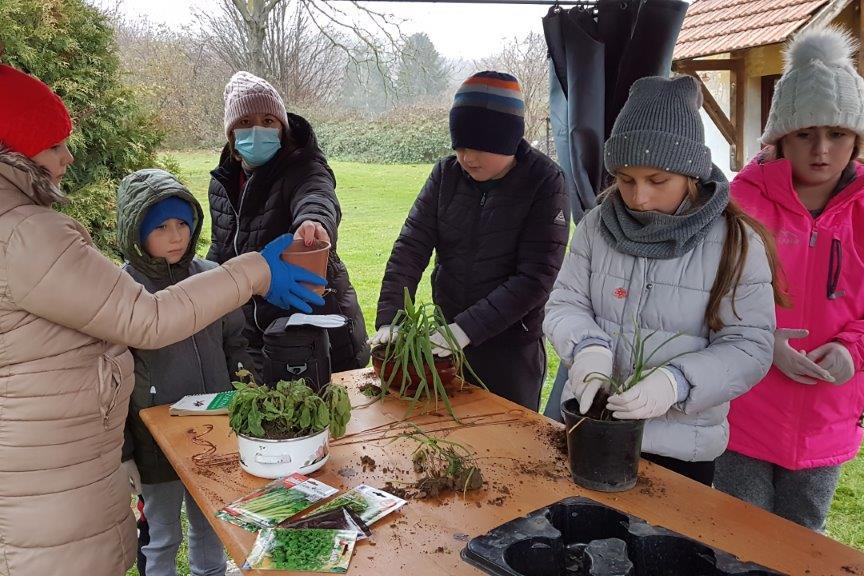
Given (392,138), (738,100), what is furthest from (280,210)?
(392,138)

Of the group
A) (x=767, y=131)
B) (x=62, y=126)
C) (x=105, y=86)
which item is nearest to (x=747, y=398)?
(x=767, y=131)

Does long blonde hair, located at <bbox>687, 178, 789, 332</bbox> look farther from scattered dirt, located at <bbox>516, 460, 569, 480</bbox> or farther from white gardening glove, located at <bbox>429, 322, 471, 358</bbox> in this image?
white gardening glove, located at <bbox>429, 322, 471, 358</bbox>

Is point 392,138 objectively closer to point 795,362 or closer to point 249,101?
point 249,101

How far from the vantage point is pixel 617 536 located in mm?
1253

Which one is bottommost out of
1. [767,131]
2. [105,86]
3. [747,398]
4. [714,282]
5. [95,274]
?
[747,398]

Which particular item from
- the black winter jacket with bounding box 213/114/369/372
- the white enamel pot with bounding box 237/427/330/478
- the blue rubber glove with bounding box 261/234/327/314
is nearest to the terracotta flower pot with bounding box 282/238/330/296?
the blue rubber glove with bounding box 261/234/327/314

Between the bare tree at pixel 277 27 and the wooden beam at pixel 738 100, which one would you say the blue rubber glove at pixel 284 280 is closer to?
the bare tree at pixel 277 27

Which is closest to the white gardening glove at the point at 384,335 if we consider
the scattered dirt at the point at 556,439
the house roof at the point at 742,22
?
the scattered dirt at the point at 556,439

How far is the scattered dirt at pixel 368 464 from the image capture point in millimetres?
1608

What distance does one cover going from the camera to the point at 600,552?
1.13m

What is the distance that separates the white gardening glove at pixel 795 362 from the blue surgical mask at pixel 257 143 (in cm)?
201

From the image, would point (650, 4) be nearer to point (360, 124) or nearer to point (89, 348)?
point (89, 348)

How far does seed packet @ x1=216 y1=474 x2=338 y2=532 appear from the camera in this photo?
4.40 feet

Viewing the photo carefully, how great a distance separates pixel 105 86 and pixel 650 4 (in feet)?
11.3
